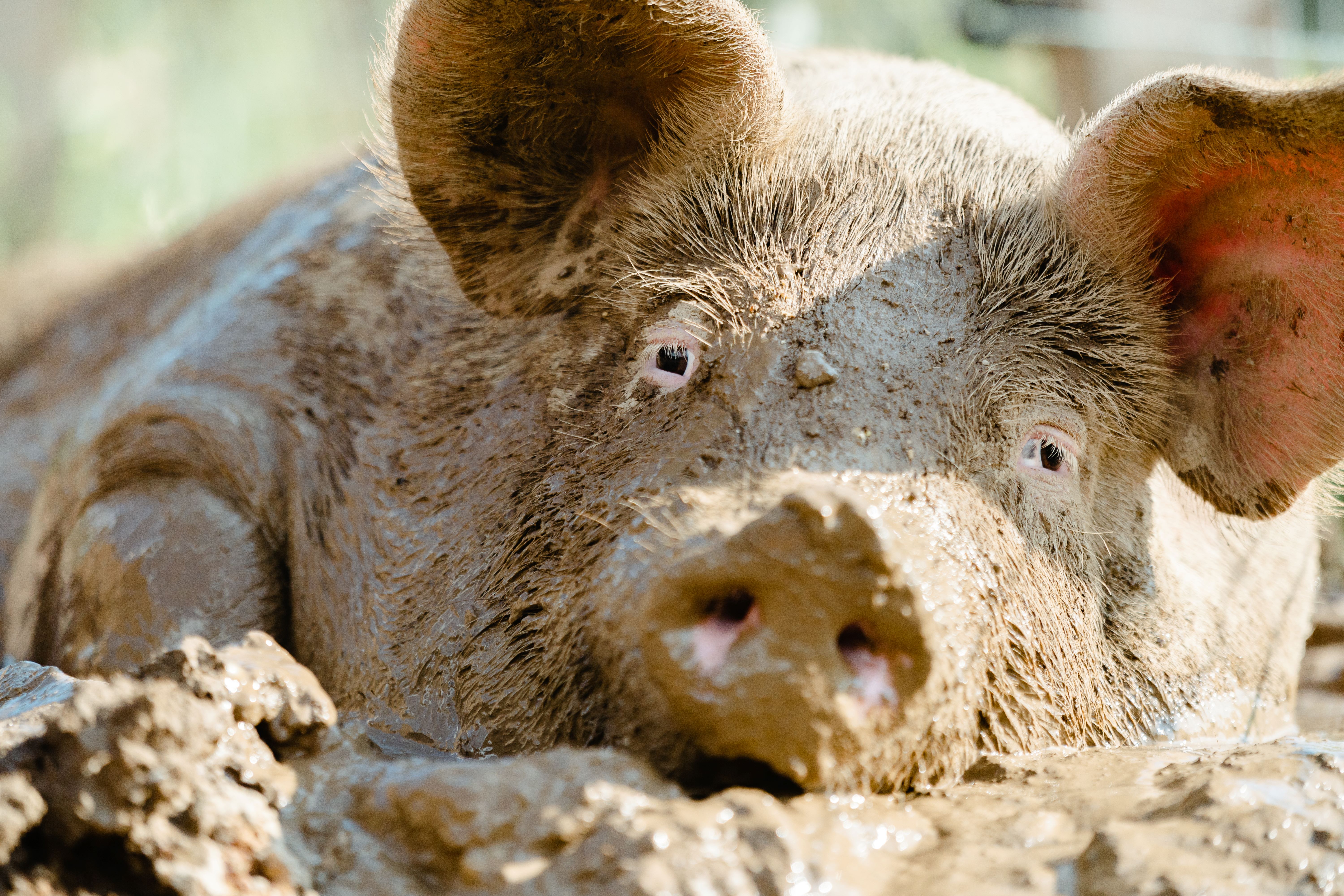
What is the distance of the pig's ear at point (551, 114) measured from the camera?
324 centimetres

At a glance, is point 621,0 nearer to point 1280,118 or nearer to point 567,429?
point 567,429

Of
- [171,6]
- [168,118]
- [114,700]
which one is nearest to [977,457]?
[114,700]

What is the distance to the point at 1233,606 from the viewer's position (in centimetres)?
384

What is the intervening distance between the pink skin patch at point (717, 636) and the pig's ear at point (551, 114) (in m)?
1.42

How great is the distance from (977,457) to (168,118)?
1018cm

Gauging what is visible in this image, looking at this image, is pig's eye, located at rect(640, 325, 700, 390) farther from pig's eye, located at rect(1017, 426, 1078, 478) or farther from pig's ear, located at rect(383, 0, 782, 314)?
pig's eye, located at rect(1017, 426, 1078, 478)

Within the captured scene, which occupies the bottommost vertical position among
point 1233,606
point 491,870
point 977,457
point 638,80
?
point 1233,606

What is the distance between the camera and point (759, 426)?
2701 mm

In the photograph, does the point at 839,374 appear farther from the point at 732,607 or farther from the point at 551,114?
the point at 551,114

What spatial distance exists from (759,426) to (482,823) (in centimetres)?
97

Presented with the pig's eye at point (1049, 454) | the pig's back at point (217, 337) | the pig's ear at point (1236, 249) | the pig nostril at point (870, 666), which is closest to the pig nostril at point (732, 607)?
the pig nostril at point (870, 666)

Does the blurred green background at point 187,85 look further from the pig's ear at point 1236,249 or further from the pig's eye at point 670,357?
the pig's eye at point 670,357

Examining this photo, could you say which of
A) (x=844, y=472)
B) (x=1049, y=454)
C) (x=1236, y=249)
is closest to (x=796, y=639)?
(x=844, y=472)

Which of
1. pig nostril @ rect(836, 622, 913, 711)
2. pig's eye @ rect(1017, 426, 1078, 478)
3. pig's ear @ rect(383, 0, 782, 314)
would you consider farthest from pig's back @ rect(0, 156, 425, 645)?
pig nostril @ rect(836, 622, 913, 711)
